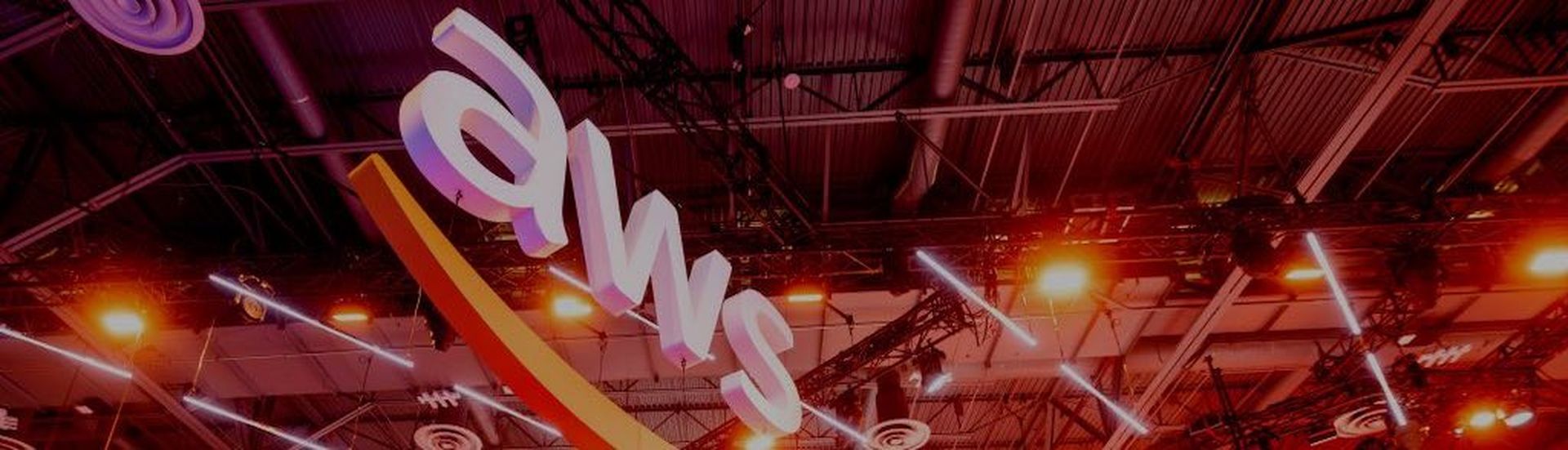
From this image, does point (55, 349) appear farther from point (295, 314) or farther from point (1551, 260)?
point (1551, 260)

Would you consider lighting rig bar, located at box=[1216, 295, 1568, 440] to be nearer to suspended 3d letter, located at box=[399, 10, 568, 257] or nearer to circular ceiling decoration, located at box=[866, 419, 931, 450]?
circular ceiling decoration, located at box=[866, 419, 931, 450]

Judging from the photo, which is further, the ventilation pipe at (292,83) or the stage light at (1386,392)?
the stage light at (1386,392)

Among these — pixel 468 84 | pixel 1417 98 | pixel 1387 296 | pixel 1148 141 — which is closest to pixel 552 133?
pixel 468 84

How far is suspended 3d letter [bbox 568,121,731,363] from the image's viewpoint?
8.00 feet

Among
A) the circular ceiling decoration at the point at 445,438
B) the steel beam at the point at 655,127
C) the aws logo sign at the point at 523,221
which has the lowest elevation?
the aws logo sign at the point at 523,221

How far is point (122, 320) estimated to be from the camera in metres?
8.00

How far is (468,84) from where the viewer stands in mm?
2238

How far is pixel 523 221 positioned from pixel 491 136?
10.7 inches

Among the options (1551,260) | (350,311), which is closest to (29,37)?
(350,311)

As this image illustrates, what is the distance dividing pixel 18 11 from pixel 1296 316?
41.6 feet

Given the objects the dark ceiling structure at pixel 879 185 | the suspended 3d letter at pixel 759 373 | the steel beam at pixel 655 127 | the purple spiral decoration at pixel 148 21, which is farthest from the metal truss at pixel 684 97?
the suspended 3d letter at pixel 759 373

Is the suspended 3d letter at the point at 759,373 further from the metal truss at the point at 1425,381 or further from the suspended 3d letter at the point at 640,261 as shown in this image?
the metal truss at the point at 1425,381

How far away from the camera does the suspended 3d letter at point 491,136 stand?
2.04m

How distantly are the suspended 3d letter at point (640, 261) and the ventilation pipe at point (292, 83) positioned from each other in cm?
334
